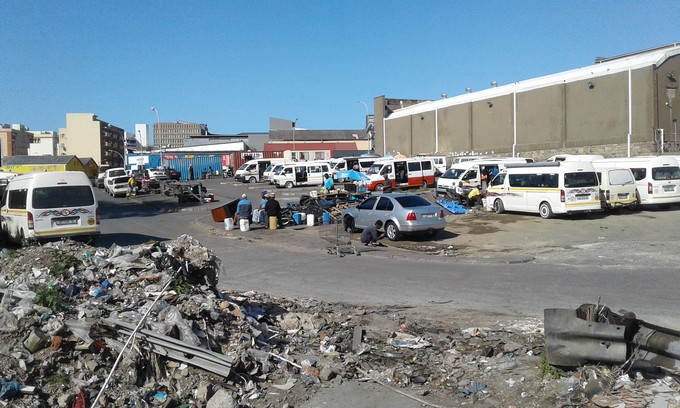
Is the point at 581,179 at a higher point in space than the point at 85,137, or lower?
lower

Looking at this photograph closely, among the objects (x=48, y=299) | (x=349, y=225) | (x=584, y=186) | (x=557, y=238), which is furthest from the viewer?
(x=584, y=186)

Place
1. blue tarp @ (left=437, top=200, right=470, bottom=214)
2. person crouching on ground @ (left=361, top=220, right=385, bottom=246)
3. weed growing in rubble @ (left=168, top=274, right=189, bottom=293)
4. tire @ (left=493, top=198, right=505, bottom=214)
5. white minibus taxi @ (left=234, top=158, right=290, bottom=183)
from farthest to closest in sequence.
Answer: white minibus taxi @ (left=234, top=158, right=290, bottom=183), blue tarp @ (left=437, top=200, right=470, bottom=214), tire @ (left=493, top=198, right=505, bottom=214), person crouching on ground @ (left=361, top=220, right=385, bottom=246), weed growing in rubble @ (left=168, top=274, right=189, bottom=293)

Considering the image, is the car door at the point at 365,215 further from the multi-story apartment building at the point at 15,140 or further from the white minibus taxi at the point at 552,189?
the multi-story apartment building at the point at 15,140

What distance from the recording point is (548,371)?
622cm

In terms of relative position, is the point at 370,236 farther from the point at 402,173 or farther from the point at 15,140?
the point at 15,140

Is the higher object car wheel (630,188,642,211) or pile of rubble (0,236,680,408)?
car wheel (630,188,642,211)

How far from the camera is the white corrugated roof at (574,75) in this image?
146 ft

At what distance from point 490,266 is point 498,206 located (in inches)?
462

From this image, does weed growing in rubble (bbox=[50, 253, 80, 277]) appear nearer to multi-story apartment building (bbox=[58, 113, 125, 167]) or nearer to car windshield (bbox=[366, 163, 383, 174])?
car windshield (bbox=[366, 163, 383, 174])

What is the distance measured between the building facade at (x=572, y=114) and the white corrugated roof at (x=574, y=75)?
71 mm

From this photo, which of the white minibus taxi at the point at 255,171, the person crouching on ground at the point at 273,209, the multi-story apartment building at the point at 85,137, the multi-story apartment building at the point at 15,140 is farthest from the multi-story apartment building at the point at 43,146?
the person crouching on ground at the point at 273,209

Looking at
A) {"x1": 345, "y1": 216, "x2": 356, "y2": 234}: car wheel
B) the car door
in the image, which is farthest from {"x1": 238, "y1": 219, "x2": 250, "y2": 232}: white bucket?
the car door

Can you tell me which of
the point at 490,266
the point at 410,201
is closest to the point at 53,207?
the point at 410,201

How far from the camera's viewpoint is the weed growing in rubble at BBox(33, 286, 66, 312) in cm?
701
